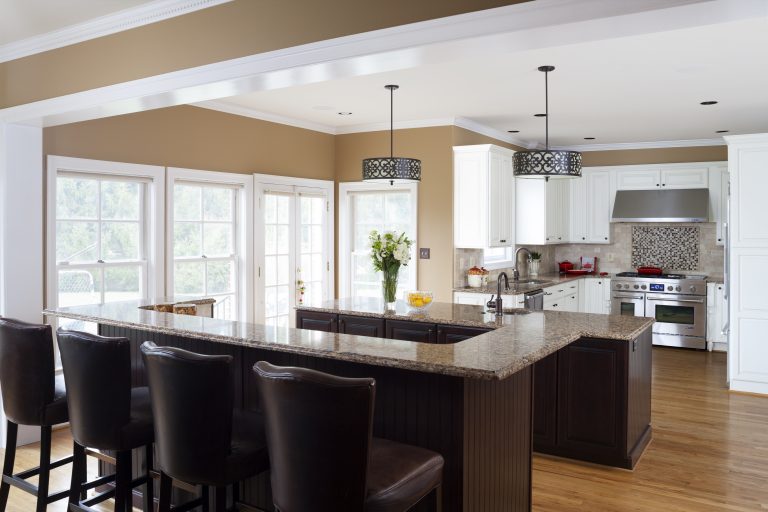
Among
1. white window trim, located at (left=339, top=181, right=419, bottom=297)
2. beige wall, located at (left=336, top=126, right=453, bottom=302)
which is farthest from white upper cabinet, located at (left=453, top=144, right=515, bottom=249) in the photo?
white window trim, located at (left=339, top=181, right=419, bottom=297)

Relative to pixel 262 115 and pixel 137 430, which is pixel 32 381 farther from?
pixel 262 115

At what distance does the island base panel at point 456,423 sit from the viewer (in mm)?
2375

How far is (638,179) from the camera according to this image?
324 inches

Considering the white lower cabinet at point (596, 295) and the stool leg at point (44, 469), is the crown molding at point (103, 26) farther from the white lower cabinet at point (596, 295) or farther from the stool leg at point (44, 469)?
the white lower cabinet at point (596, 295)

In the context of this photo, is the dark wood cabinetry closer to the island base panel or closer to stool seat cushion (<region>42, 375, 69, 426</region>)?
the island base panel

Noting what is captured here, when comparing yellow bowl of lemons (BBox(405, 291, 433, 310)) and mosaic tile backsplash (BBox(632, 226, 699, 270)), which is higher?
mosaic tile backsplash (BBox(632, 226, 699, 270))

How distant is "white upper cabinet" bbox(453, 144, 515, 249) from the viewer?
6344 mm

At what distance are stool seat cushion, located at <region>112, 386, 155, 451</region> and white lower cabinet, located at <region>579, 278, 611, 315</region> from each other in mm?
6563

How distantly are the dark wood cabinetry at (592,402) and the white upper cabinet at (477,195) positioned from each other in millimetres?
2519

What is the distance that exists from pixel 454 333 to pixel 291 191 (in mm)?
2935

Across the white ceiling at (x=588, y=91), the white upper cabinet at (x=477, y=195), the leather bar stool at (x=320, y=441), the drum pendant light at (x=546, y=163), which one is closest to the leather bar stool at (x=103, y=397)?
the leather bar stool at (x=320, y=441)

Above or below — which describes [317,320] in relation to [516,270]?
below

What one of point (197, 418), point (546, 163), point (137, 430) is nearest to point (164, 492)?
point (137, 430)

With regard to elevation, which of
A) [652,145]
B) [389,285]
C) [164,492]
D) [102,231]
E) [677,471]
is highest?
[652,145]
